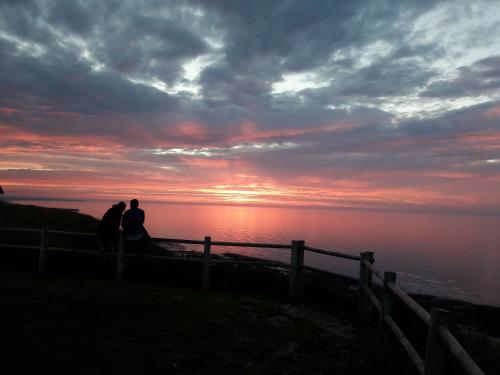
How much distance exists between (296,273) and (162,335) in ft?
16.7

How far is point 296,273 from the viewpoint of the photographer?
37.4 ft

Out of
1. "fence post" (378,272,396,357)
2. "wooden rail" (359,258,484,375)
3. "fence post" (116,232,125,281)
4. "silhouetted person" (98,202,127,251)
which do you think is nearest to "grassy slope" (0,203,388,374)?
"fence post" (378,272,396,357)

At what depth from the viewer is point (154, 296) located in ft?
33.9

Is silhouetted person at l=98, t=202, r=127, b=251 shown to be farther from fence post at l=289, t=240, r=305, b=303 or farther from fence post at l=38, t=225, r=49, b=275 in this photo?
fence post at l=289, t=240, r=305, b=303

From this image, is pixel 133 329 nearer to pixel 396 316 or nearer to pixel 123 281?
pixel 123 281

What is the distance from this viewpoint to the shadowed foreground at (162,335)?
592 cm

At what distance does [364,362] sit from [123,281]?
323 inches

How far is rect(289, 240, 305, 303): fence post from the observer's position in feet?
37.4

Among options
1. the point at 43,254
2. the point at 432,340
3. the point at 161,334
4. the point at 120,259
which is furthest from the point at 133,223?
the point at 432,340

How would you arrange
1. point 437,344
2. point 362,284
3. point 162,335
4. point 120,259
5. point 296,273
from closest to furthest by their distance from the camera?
1. point 437,344
2. point 162,335
3. point 362,284
4. point 296,273
5. point 120,259

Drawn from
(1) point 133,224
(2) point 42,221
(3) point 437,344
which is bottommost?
(2) point 42,221

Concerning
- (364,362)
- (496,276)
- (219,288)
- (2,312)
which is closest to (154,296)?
(219,288)

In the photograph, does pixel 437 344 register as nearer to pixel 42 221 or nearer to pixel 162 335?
pixel 162 335

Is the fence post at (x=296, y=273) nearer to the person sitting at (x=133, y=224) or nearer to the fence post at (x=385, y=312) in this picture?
the fence post at (x=385, y=312)
